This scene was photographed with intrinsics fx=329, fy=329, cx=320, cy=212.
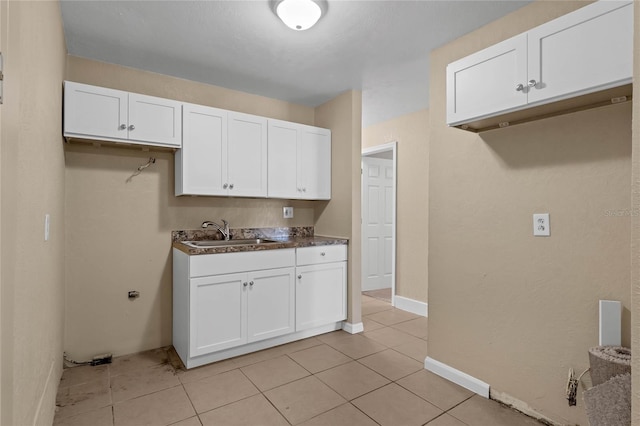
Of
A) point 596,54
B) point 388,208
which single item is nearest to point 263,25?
point 596,54

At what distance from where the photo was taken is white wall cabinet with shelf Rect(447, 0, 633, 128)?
1387 mm

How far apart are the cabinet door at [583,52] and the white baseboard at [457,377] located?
1780 mm

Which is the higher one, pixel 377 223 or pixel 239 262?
pixel 377 223

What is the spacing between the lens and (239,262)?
2.66 meters

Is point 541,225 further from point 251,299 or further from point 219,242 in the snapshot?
point 219,242

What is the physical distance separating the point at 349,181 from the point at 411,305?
1797mm

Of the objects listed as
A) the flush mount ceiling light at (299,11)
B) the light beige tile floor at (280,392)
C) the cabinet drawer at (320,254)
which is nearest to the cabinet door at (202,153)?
the cabinet drawer at (320,254)

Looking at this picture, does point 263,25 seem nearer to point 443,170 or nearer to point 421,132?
point 443,170

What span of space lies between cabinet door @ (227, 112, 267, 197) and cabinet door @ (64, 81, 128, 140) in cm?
83

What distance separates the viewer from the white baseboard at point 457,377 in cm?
216

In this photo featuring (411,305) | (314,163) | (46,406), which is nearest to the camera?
(46,406)

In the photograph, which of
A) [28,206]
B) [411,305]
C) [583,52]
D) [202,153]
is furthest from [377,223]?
[28,206]

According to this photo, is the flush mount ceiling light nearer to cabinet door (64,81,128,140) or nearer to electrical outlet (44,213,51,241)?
cabinet door (64,81,128,140)

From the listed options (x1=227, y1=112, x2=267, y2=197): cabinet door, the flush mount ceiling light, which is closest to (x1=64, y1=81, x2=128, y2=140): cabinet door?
(x1=227, y1=112, x2=267, y2=197): cabinet door
